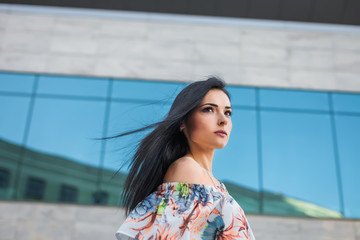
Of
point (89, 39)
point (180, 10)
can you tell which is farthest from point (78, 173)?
point (180, 10)

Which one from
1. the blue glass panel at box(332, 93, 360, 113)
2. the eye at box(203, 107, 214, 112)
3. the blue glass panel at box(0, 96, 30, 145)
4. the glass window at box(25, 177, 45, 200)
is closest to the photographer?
the eye at box(203, 107, 214, 112)

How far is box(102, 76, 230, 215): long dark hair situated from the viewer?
2205 mm

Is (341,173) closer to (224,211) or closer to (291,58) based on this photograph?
(291,58)

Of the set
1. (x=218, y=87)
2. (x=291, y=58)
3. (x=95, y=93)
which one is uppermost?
(x=291, y=58)

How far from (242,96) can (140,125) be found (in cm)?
308

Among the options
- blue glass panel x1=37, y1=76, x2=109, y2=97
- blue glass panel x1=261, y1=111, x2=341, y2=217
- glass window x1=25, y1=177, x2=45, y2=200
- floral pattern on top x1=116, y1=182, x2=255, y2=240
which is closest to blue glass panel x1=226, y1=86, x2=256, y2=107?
blue glass panel x1=261, y1=111, x2=341, y2=217

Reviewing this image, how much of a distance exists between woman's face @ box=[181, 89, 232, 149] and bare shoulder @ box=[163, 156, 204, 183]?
215 millimetres

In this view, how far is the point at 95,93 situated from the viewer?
10195 millimetres

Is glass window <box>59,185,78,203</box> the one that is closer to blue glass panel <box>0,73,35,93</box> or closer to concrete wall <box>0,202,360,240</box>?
concrete wall <box>0,202,360,240</box>

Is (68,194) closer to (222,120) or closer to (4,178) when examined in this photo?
(4,178)

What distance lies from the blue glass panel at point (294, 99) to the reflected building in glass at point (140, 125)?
0.03m

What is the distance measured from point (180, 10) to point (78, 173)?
4.50 m

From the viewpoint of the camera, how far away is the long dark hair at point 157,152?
221cm

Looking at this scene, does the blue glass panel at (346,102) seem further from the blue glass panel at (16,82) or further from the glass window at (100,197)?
the blue glass panel at (16,82)
